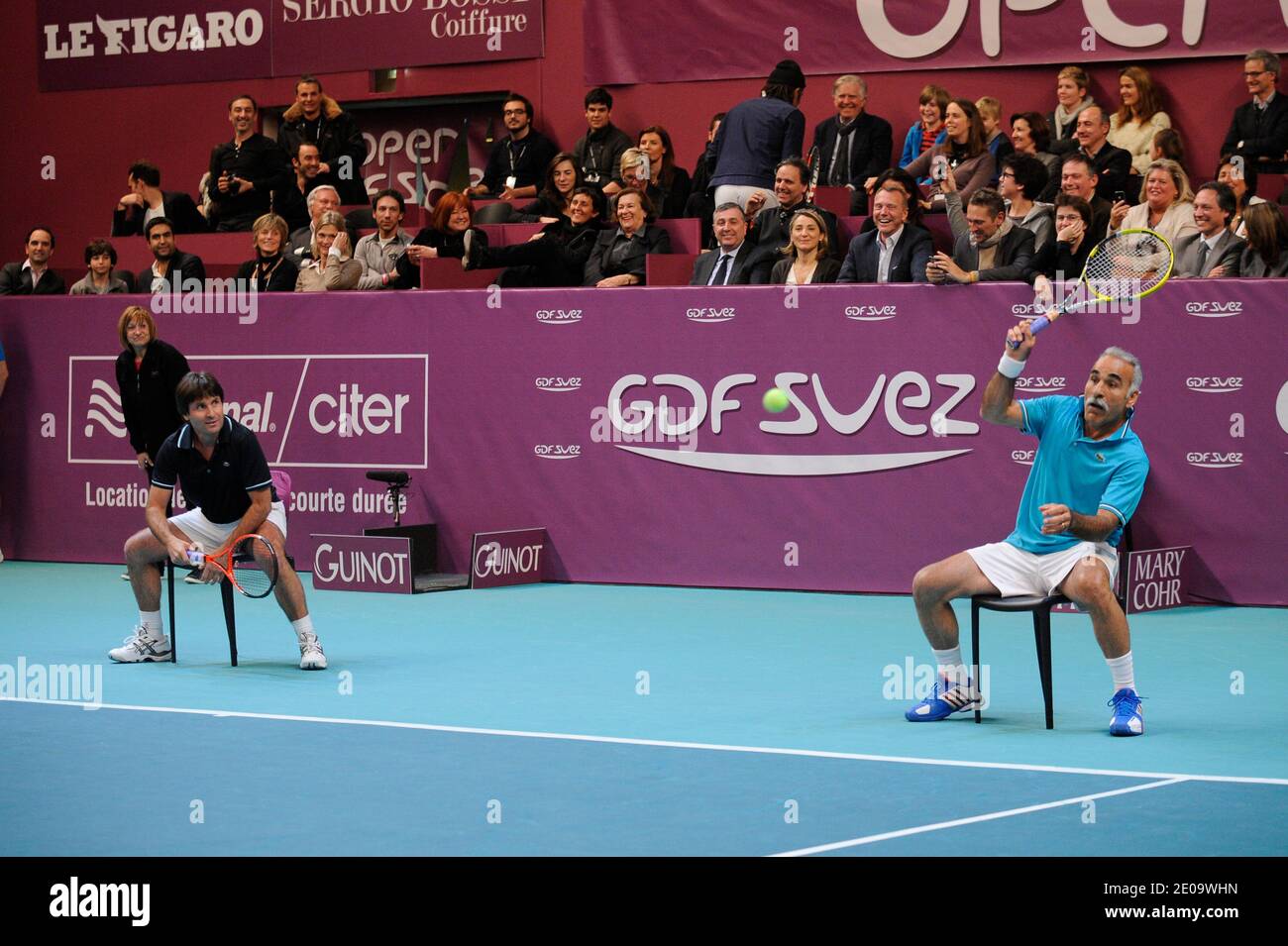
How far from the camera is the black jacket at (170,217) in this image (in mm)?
18375

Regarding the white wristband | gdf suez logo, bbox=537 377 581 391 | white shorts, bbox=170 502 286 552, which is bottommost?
white shorts, bbox=170 502 286 552

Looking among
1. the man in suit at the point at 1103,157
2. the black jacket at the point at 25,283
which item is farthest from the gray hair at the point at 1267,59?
the black jacket at the point at 25,283

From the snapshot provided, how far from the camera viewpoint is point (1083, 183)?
42.1 feet

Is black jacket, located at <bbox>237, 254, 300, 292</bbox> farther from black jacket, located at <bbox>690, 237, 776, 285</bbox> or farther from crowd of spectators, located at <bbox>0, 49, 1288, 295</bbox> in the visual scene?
black jacket, located at <bbox>690, 237, 776, 285</bbox>

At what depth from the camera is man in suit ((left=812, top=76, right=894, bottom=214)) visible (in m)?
15.7

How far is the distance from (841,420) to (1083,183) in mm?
2343

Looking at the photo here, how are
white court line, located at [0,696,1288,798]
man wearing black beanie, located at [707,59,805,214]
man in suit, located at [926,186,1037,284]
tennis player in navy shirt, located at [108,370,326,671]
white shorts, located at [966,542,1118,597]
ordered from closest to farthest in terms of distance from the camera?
white court line, located at [0,696,1288,798] < white shorts, located at [966,542,1118,597] < tennis player in navy shirt, located at [108,370,326,671] < man in suit, located at [926,186,1037,284] < man wearing black beanie, located at [707,59,805,214]

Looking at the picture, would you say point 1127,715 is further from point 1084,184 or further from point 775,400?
point 1084,184

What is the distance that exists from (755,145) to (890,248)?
2310 millimetres

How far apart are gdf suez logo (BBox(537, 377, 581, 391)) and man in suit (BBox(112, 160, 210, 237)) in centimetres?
640

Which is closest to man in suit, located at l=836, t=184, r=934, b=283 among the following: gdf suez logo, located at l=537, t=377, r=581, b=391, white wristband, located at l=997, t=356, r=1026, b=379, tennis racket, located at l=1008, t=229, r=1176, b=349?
gdf suez logo, located at l=537, t=377, r=581, b=391

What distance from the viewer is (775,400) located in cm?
1291
